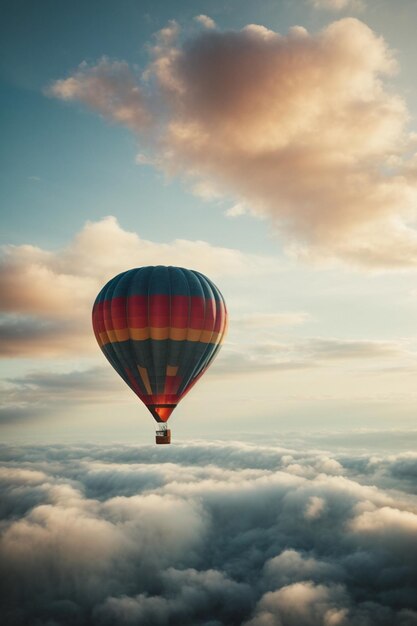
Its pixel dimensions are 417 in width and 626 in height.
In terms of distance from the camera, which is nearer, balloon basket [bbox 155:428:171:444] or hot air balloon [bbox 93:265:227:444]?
balloon basket [bbox 155:428:171:444]

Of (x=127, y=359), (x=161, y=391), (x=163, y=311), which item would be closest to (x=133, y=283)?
(x=163, y=311)

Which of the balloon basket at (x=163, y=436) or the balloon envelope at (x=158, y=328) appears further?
the balloon envelope at (x=158, y=328)

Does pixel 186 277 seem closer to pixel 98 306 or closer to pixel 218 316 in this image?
pixel 218 316

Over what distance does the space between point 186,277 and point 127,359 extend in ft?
32.1

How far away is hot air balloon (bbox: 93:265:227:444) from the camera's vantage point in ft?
124

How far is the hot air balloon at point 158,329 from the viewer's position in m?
37.7

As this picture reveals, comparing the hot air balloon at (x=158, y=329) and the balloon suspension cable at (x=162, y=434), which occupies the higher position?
the hot air balloon at (x=158, y=329)

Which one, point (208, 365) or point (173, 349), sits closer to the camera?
point (173, 349)

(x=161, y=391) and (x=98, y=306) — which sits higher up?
(x=98, y=306)

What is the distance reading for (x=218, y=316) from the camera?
40.1 metres

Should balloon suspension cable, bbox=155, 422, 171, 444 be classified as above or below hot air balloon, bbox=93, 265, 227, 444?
below

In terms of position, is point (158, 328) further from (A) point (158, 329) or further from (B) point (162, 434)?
(B) point (162, 434)

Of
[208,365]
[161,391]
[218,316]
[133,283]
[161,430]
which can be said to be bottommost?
[161,430]

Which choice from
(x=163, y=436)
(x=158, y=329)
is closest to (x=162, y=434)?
(x=163, y=436)
